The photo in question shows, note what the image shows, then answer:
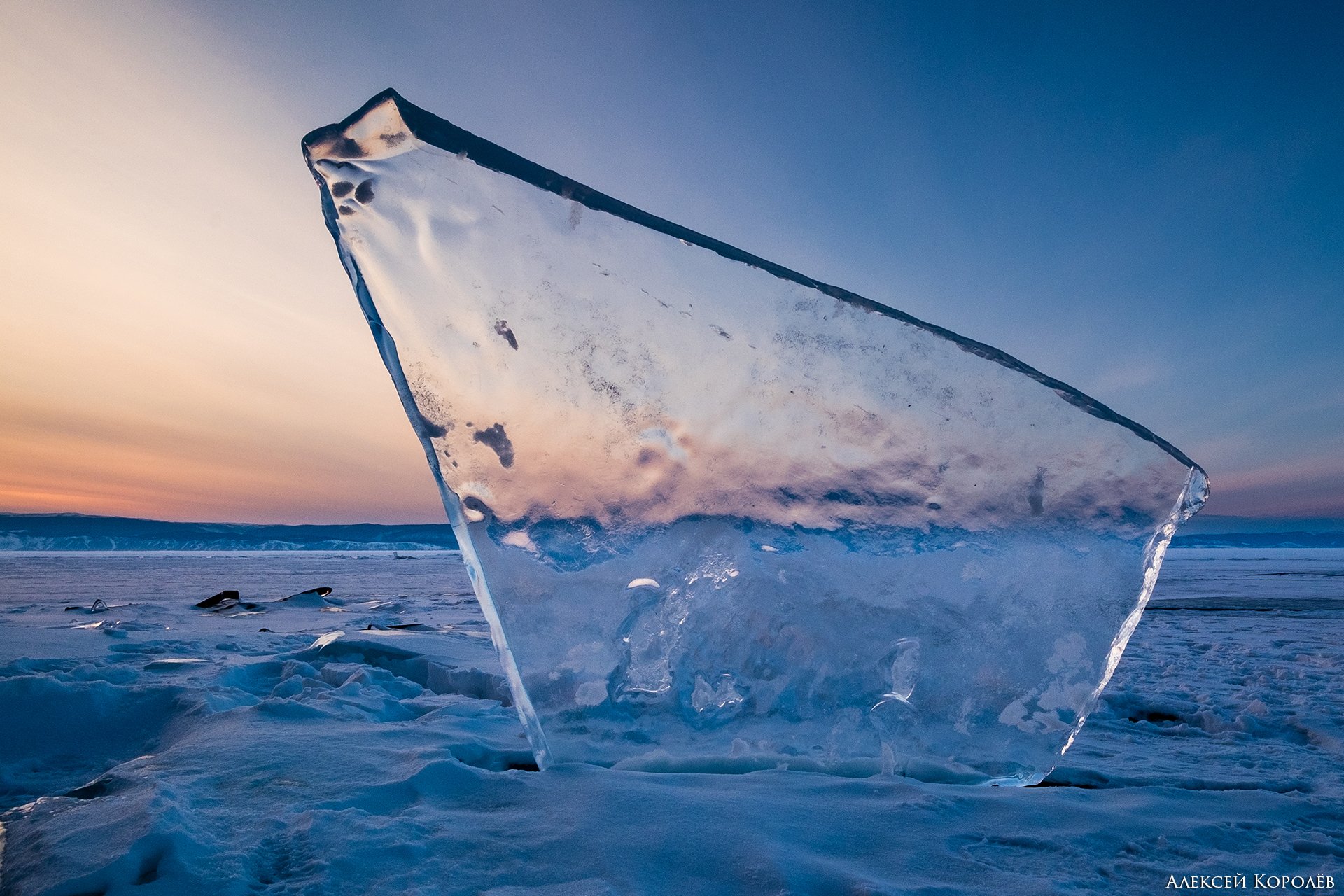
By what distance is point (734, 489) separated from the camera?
6.33 feet

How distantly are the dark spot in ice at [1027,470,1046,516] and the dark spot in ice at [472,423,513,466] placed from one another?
1541 mm

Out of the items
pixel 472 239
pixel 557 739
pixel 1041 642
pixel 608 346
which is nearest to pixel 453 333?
pixel 472 239

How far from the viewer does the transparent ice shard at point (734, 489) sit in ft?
5.89

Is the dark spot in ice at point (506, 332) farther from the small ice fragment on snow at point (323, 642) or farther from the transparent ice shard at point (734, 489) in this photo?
the small ice fragment on snow at point (323, 642)

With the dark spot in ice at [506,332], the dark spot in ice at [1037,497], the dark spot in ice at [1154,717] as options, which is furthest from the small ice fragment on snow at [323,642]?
the dark spot in ice at [1154,717]

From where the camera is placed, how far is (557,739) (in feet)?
6.06

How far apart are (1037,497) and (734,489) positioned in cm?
92

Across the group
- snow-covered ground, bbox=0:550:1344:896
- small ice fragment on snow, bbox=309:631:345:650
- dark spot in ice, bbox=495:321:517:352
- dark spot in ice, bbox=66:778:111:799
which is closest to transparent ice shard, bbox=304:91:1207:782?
dark spot in ice, bbox=495:321:517:352

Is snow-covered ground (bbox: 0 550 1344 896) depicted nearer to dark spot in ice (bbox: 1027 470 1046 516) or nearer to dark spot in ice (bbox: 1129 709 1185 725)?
dark spot in ice (bbox: 1129 709 1185 725)

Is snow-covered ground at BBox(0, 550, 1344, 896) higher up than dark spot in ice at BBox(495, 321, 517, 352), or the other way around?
dark spot in ice at BBox(495, 321, 517, 352)

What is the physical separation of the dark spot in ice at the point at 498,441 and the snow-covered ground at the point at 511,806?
79 centimetres

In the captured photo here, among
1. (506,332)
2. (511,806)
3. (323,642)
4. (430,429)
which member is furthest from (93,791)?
(323,642)

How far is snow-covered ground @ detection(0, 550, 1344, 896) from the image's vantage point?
1.20 m

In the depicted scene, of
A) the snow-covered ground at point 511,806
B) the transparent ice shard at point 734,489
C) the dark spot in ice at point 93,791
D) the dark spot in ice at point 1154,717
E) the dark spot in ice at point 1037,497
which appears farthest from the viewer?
the dark spot in ice at point 1154,717
